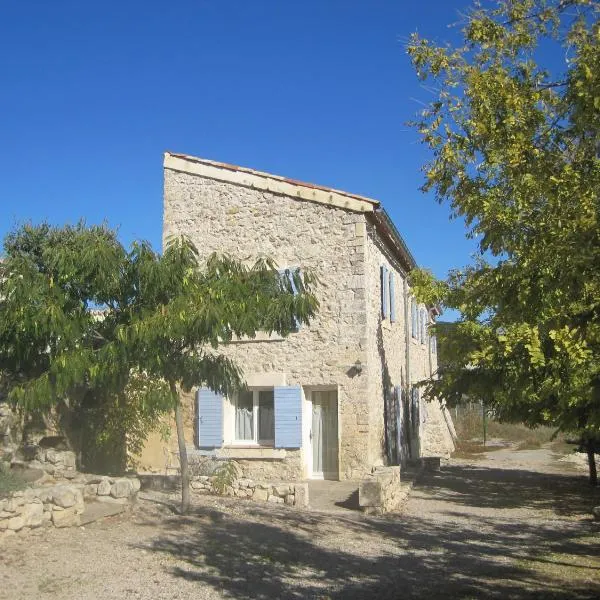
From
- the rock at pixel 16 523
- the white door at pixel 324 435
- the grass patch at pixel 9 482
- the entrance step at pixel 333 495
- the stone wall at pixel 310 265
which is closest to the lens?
the rock at pixel 16 523

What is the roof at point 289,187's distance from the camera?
14711 mm

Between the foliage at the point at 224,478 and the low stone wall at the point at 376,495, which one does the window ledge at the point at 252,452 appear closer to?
the foliage at the point at 224,478

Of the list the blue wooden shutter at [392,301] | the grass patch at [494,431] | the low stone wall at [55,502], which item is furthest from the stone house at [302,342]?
the grass patch at [494,431]

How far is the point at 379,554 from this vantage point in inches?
323

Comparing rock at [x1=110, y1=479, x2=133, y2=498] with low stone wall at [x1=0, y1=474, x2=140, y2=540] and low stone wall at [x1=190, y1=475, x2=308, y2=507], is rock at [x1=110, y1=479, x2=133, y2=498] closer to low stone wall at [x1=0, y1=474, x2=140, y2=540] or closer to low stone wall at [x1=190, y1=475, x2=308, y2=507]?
low stone wall at [x1=0, y1=474, x2=140, y2=540]

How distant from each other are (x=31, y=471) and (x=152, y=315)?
10.7 feet

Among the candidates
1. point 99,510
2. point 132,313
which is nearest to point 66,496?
point 99,510

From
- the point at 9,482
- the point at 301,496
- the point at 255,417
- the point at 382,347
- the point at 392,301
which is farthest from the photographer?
the point at 392,301

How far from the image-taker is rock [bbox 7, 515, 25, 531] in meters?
7.92

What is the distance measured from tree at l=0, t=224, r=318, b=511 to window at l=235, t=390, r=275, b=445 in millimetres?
5183

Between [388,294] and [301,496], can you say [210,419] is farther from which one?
[388,294]

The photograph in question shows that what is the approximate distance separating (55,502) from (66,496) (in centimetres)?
15

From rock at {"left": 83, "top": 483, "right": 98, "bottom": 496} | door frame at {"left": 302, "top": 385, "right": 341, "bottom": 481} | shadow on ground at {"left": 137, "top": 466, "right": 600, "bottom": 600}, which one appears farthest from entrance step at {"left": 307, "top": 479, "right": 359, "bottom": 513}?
rock at {"left": 83, "top": 483, "right": 98, "bottom": 496}

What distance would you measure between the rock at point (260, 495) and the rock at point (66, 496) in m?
3.63
